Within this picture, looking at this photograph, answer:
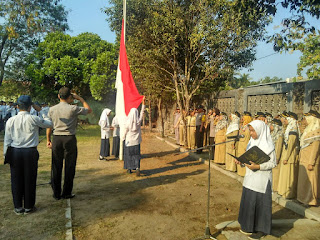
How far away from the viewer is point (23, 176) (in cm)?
484

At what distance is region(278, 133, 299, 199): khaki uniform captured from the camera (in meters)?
5.70

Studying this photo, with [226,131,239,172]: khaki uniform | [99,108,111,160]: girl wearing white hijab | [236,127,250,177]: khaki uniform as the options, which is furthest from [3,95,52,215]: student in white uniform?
[226,131,239,172]: khaki uniform

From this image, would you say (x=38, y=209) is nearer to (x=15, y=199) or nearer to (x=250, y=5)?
(x=15, y=199)

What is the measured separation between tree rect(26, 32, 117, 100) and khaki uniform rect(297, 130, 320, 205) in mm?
19907

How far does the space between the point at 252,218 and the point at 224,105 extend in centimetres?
924

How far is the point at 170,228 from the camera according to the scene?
4.36 metres

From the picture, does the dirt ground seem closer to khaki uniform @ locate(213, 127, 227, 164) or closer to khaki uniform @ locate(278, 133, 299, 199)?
khaki uniform @ locate(278, 133, 299, 199)

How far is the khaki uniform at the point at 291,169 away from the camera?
18.7 ft

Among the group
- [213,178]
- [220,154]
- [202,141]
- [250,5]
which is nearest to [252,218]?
[213,178]

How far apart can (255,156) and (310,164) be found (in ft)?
7.08

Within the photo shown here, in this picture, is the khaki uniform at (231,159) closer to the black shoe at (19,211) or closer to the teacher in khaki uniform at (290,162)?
the teacher in khaki uniform at (290,162)

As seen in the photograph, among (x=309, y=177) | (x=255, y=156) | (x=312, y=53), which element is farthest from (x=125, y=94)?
(x=312, y=53)

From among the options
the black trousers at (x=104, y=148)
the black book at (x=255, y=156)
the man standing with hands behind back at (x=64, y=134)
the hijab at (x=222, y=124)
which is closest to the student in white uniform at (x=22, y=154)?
the man standing with hands behind back at (x=64, y=134)

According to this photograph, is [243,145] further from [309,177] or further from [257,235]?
[257,235]
